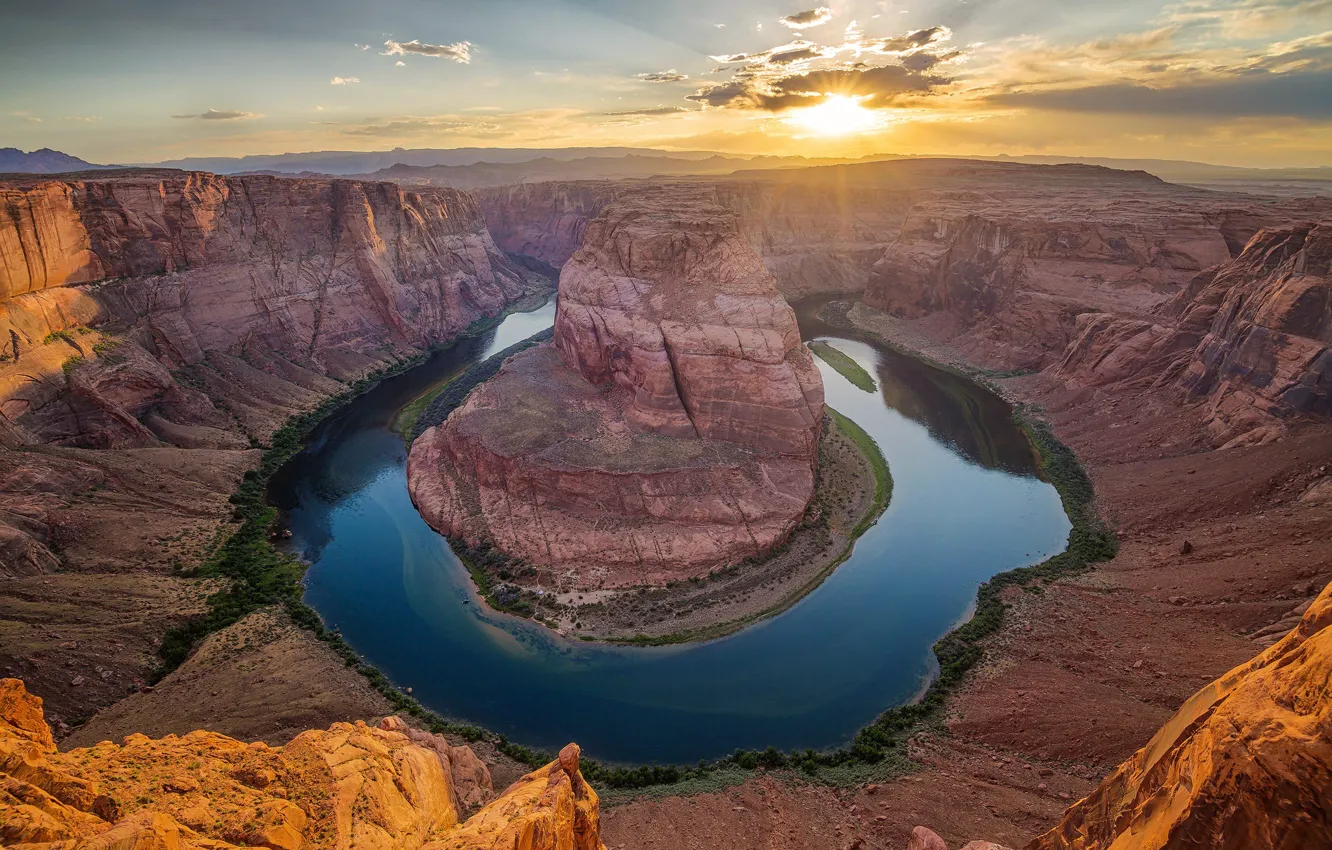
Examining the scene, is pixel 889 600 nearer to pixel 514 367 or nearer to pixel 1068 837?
pixel 1068 837

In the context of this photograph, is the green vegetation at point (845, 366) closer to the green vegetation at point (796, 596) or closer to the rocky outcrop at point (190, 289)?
the green vegetation at point (796, 596)

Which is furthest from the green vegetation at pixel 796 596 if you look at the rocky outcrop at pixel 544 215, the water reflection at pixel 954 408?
the rocky outcrop at pixel 544 215

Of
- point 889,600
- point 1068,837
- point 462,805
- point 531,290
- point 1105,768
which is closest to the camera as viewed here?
point 1068,837

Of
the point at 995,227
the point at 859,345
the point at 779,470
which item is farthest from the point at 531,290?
the point at 779,470

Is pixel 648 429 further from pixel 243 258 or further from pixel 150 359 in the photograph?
pixel 243 258

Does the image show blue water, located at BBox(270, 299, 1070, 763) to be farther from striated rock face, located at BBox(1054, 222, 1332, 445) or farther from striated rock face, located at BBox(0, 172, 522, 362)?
striated rock face, located at BBox(0, 172, 522, 362)

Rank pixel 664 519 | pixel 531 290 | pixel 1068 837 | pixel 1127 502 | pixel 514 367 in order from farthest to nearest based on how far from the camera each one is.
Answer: pixel 531 290 < pixel 514 367 < pixel 1127 502 < pixel 664 519 < pixel 1068 837
